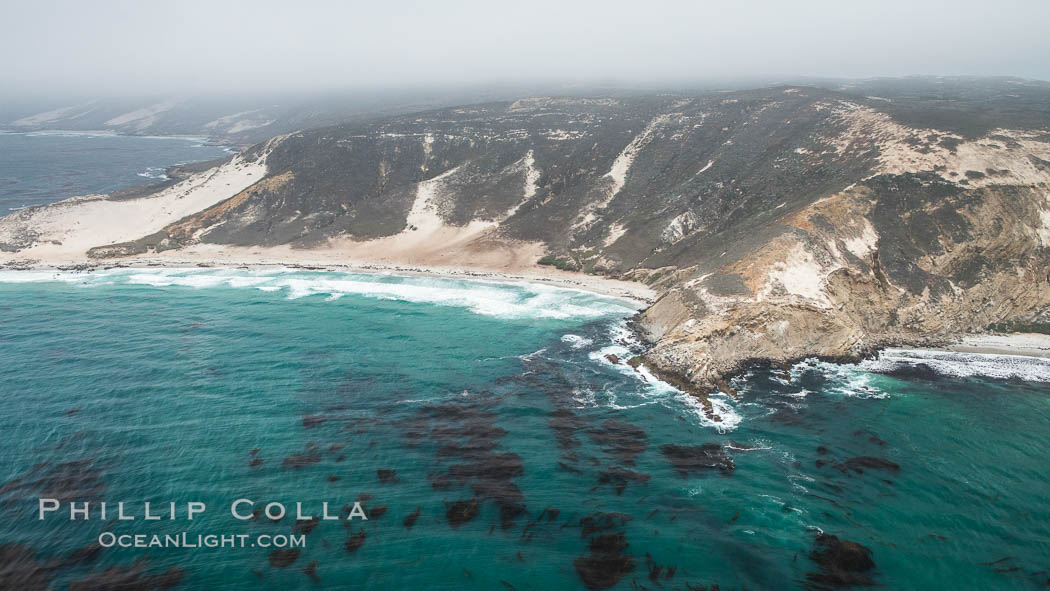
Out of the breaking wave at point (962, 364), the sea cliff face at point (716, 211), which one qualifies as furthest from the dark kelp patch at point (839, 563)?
the breaking wave at point (962, 364)

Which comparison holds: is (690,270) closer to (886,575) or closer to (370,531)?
(886,575)

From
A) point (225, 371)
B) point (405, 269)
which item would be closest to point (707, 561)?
point (225, 371)

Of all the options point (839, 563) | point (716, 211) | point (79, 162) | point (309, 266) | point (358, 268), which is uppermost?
point (79, 162)

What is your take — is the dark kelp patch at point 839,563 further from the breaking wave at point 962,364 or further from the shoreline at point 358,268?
the shoreline at point 358,268

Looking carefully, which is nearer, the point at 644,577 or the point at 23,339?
the point at 644,577

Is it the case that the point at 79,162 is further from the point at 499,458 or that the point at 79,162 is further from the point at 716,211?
the point at 499,458

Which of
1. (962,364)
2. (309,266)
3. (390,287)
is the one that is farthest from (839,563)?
(309,266)
